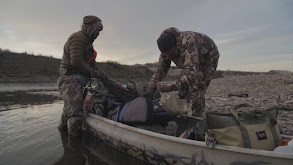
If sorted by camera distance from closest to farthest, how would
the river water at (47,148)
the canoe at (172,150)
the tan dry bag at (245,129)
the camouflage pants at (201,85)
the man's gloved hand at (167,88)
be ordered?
the canoe at (172,150), the tan dry bag at (245,129), the river water at (47,148), the man's gloved hand at (167,88), the camouflage pants at (201,85)

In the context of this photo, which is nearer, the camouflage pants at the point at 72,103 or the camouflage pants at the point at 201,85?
the camouflage pants at the point at 201,85

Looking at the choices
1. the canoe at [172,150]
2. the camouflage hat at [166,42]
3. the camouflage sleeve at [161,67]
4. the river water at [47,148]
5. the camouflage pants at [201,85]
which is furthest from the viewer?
the camouflage sleeve at [161,67]

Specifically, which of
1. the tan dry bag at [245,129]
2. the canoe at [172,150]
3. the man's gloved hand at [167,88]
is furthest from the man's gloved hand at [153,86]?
the tan dry bag at [245,129]

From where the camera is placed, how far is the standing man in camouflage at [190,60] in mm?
3309

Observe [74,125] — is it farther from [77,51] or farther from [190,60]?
[190,60]

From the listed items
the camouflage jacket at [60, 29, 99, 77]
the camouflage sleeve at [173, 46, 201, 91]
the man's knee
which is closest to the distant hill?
the camouflage jacket at [60, 29, 99, 77]

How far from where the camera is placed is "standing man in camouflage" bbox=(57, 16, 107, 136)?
4.17m

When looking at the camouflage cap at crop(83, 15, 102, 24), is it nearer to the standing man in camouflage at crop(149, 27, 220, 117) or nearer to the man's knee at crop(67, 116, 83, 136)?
the standing man in camouflage at crop(149, 27, 220, 117)

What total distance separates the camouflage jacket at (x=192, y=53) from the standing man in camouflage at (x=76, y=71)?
1.74 m

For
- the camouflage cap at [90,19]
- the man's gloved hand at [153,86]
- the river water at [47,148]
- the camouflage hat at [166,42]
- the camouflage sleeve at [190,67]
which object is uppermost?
the camouflage cap at [90,19]

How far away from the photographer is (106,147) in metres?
3.73

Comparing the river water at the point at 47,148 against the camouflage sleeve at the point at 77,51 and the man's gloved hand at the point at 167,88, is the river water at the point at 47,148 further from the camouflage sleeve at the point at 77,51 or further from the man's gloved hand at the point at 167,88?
the camouflage sleeve at the point at 77,51

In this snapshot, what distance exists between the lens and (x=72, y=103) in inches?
167

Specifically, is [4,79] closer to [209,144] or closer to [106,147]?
[106,147]
